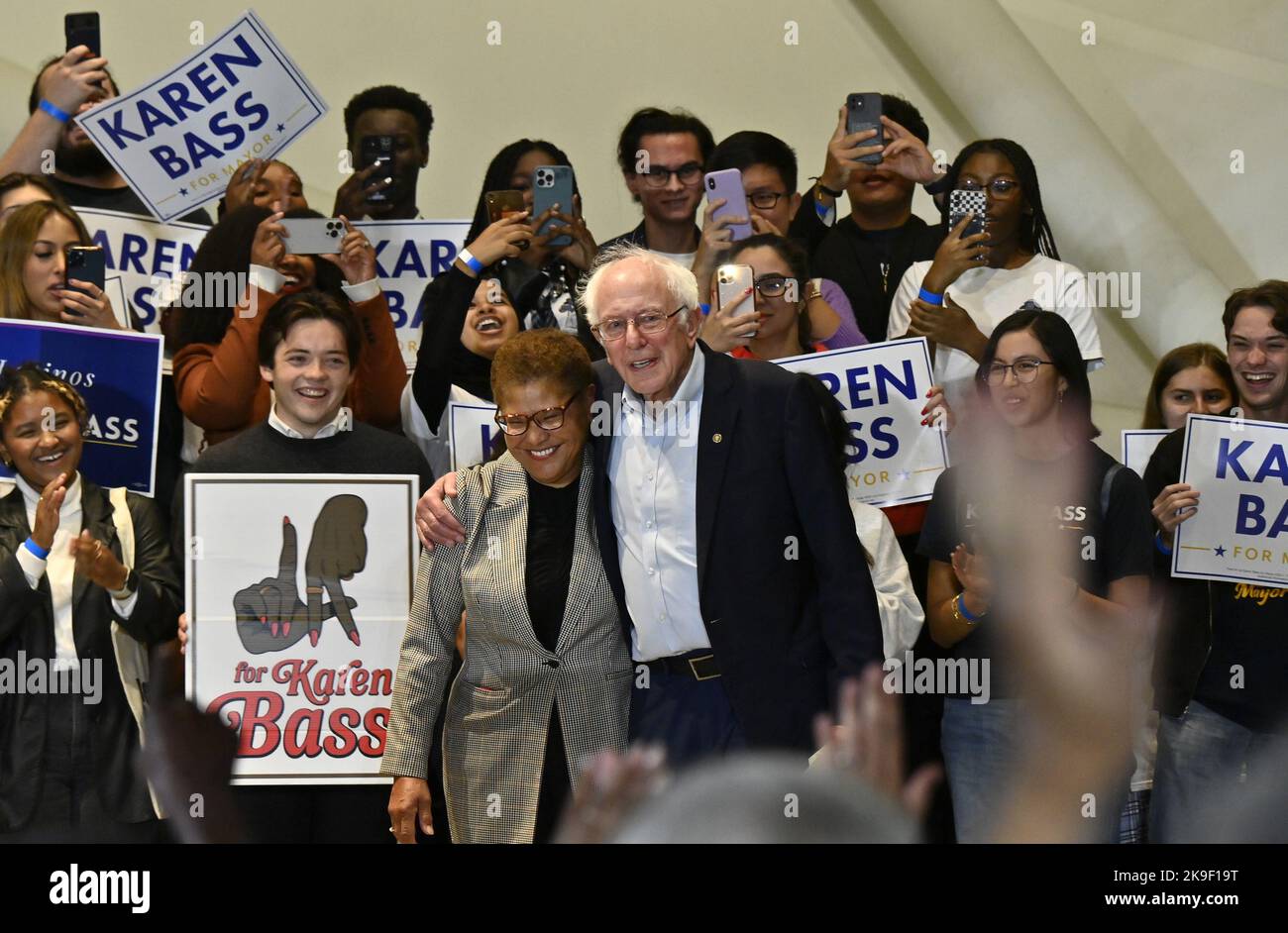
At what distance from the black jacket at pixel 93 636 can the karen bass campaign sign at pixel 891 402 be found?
1880 millimetres

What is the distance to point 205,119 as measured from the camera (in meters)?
5.65

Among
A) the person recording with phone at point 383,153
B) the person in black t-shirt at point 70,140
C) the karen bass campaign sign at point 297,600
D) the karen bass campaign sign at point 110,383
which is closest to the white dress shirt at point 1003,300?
the karen bass campaign sign at point 297,600

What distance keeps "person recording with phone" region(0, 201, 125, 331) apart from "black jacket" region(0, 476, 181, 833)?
58 centimetres

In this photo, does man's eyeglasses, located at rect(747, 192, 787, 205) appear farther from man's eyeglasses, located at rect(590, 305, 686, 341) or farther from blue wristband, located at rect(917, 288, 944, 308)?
man's eyeglasses, located at rect(590, 305, 686, 341)

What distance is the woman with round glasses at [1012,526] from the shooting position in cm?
483

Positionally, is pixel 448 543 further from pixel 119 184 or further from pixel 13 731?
pixel 119 184

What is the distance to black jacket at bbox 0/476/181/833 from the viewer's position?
488cm

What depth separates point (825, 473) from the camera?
4.36 meters

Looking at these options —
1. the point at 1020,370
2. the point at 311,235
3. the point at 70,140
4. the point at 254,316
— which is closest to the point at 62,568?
the point at 254,316

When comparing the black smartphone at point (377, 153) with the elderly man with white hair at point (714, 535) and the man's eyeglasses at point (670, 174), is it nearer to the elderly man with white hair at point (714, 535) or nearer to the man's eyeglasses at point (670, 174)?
the man's eyeglasses at point (670, 174)

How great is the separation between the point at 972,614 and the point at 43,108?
3344 millimetres

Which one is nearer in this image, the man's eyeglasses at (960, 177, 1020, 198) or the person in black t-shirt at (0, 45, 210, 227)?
the man's eyeglasses at (960, 177, 1020, 198)

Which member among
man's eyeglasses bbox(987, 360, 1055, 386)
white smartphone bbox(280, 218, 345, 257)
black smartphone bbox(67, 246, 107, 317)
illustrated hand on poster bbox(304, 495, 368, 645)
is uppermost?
white smartphone bbox(280, 218, 345, 257)

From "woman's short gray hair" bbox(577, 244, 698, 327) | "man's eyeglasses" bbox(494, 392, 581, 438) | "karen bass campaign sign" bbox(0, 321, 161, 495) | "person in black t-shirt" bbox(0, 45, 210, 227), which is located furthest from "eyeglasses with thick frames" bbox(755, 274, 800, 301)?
"person in black t-shirt" bbox(0, 45, 210, 227)
